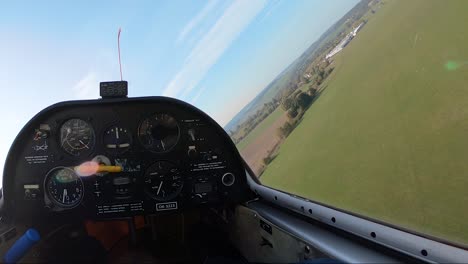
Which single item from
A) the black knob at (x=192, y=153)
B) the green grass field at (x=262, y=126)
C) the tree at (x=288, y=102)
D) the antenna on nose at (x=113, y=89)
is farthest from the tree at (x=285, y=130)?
the antenna on nose at (x=113, y=89)

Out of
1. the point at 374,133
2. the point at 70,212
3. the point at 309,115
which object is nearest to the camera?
the point at 70,212

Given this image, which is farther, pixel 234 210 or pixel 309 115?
pixel 309 115

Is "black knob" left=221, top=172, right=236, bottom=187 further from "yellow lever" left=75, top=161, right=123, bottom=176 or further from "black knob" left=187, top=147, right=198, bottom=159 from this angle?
"yellow lever" left=75, top=161, right=123, bottom=176

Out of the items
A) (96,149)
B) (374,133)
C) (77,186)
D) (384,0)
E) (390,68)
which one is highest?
(384,0)

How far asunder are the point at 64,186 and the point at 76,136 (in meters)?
0.42

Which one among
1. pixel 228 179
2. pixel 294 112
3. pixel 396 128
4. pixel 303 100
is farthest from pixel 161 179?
pixel 396 128

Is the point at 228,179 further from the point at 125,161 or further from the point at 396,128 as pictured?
the point at 396,128

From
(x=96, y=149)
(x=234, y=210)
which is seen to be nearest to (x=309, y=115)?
(x=234, y=210)

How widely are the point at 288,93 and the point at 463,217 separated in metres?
2.95

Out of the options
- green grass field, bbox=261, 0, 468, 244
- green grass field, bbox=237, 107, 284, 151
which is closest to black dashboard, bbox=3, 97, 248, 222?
green grass field, bbox=261, 0, 468, 244

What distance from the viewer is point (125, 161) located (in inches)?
102

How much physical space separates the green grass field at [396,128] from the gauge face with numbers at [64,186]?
1.61 meters

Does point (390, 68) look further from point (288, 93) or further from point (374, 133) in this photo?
point (288, 93)

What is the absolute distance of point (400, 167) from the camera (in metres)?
5.34
